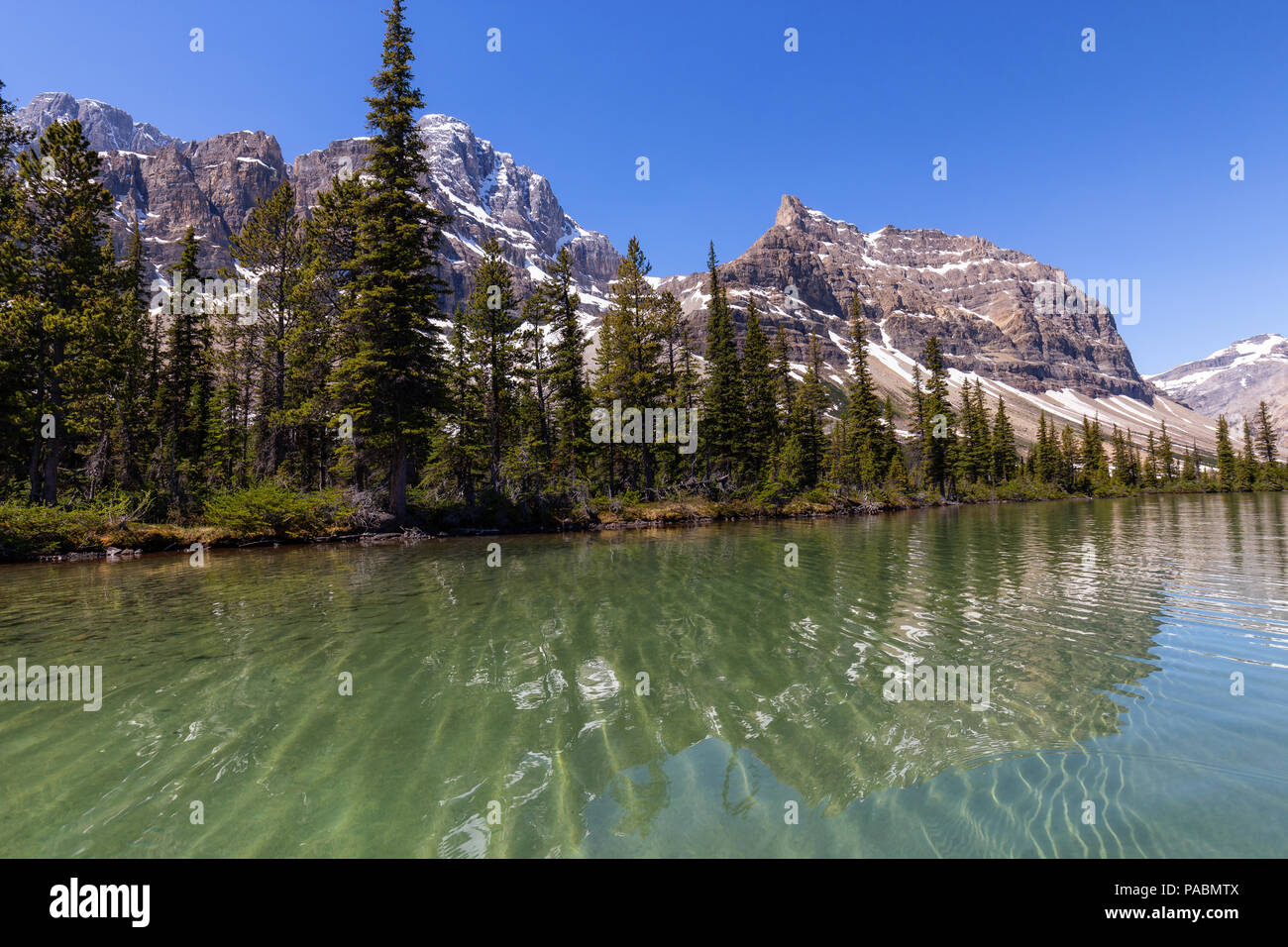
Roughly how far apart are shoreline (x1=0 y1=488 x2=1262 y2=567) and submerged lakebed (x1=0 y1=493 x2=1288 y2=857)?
11697 mm

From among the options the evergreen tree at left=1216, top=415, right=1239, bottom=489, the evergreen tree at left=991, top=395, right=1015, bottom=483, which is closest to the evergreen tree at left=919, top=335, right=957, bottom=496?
the evergreen tree at left=991, top=395, right=1015, bottom=483

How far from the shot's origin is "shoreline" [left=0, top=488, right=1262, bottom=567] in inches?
780

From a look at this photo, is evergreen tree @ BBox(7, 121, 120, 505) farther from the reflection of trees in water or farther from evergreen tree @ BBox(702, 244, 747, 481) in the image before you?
evergreen tree @ BBox(702, 244, 747, 481)

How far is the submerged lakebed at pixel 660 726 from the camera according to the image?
3.38m

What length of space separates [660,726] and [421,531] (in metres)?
23.8

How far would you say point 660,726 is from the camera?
4.96 meters

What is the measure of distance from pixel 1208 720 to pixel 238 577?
18.5m

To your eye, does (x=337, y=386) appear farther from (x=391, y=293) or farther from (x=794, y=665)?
(x=794, y=665)

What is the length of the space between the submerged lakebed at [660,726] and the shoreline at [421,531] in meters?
11.7

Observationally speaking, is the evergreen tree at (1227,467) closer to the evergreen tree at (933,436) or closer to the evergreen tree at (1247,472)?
the evergreen tree at (1247,472)

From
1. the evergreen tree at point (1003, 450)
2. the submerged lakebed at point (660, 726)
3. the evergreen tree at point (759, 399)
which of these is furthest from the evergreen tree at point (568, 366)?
the evergreen tree at point (1003, 450)

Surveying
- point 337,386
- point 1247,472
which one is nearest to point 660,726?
point 337,386

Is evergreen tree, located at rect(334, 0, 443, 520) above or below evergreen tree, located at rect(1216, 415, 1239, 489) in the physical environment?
above
